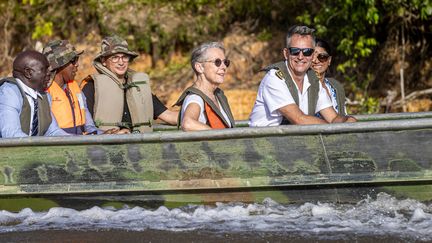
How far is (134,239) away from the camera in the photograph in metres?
6.34

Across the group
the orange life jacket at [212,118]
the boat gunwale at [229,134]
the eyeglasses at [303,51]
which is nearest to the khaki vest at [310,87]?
the eyeglasses at [303,51]

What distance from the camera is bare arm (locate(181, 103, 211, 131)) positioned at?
681cm

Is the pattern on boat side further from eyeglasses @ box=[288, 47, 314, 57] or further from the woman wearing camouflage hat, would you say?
the woman wearing camouflage hat

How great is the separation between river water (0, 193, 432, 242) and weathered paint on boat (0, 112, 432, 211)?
8cm

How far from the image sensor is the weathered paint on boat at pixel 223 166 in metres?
6.56

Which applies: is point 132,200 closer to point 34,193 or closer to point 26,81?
point 34,193

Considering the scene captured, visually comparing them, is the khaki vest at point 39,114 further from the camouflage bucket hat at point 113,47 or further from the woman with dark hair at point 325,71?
the woman with dark hair at point 325,71

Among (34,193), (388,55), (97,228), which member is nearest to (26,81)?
(34,193)

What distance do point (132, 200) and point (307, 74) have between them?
1.60 metres

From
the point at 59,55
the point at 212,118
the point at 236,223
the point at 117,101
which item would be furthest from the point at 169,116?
the point at 236,223

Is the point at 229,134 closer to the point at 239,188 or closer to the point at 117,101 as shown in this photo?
the point at 239,188

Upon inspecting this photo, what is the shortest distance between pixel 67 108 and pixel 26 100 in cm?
63

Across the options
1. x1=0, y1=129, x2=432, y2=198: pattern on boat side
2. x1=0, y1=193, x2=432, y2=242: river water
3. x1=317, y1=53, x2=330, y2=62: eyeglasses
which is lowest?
x1=0, y1=193, x2=432, y2=242: river water

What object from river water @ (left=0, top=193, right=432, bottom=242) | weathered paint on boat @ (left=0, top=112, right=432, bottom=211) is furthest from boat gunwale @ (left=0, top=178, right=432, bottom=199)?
river water @ (left=0, top=193, right=432, bottom=242)
